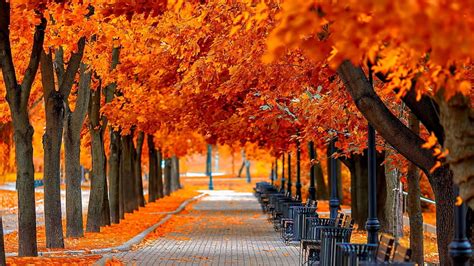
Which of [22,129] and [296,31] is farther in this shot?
[22,129]

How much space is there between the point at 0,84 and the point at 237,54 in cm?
1371

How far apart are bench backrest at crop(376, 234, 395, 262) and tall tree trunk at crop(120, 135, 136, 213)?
34.9 metres

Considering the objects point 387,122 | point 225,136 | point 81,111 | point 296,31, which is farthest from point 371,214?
point 225,136

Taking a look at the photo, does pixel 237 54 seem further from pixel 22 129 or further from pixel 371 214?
pixel 371 214

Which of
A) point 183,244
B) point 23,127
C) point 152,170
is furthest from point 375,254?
point 152,170

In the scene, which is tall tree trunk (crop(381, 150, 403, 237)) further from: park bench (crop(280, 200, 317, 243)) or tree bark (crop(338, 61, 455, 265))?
tree bark (crop(338, 61, 455, 265))

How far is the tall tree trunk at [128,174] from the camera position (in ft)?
163

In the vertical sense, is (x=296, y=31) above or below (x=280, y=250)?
above

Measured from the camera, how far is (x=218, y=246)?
29562 millimetres

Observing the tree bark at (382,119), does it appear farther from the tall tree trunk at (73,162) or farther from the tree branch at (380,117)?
the tall tree trunk at (73,162)

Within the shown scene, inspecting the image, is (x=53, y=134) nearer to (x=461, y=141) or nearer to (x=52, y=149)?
(x=52, y=149)

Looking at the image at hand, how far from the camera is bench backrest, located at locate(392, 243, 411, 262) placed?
42.0 feet

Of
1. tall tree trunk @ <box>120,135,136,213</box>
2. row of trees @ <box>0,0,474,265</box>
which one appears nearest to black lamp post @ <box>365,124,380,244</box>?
row of trees @ <box>0,0,474,265</box>

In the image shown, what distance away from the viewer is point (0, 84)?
3741cm
